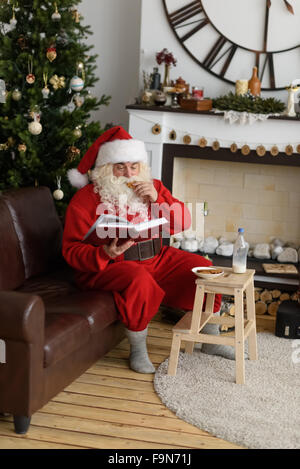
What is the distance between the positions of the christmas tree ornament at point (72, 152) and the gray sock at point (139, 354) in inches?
49.3

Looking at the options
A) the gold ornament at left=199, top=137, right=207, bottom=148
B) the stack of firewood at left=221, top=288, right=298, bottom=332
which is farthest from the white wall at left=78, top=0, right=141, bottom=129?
the stack of firewood at left=221, top=288, right=298, bottom=332

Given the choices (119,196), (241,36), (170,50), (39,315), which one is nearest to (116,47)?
(170,50)

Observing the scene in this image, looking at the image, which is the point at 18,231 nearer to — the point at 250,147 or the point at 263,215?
the point at 250,147

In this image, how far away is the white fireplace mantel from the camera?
4.32 meters

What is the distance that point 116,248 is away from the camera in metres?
3.15

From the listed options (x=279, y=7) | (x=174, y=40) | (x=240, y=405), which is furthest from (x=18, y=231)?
(x=279, y=7)

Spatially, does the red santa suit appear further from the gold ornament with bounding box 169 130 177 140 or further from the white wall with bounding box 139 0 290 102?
the white wall with bounding box 139 0 290 102

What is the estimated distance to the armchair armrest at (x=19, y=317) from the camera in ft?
8.09

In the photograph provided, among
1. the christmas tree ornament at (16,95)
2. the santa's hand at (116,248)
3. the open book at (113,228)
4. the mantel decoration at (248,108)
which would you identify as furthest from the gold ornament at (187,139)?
the santa's hand at (116,248)

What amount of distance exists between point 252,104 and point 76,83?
47.2 inches

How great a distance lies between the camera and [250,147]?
14.4 feet

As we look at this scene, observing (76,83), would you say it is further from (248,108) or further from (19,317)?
(19,317)

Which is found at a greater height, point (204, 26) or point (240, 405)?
point (204, 26)

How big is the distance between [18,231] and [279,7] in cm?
242
